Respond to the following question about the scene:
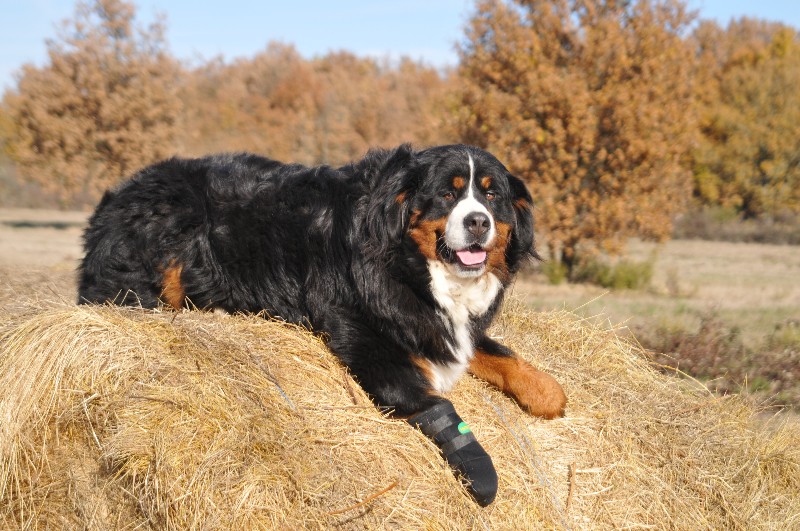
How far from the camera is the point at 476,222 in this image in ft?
12.9

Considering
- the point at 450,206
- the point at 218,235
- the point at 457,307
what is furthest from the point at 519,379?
the point at 218,235

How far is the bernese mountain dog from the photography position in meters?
4.04

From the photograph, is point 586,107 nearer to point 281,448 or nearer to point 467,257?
point 467,257

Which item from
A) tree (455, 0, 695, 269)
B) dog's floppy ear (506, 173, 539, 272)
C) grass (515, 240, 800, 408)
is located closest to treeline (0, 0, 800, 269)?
tree (455, 0, 695, 269)

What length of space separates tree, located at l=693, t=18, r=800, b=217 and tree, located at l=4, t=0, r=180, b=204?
21742mm

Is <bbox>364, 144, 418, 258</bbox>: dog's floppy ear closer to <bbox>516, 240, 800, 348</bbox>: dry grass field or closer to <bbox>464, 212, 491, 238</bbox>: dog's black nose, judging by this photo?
<bbox>464, 212, 491, 238</bbox>: dog's black nose

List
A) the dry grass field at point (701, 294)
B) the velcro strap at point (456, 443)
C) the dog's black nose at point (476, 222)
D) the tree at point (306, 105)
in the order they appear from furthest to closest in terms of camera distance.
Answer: the tree at point (306, 105)
the dry grass field at point (701, 294)
the dog's black nose at point (476, 222)
the velcro strap at point (456, 443)

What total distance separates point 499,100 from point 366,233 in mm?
11609

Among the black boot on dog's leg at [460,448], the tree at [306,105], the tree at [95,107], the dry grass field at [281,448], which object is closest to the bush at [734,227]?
the tree at [306,105]

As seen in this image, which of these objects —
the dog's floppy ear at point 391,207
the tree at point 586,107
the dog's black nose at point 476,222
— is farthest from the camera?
the tree at point 586,107

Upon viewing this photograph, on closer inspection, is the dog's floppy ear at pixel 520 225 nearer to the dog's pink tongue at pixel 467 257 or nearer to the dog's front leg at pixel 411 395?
the dog's pink tongue at pixel 467 257

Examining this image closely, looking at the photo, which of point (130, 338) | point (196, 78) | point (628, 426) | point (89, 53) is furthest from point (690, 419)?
point (196, 78)

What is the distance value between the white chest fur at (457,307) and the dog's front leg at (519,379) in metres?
0.16

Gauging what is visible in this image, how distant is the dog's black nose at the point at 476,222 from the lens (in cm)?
393
